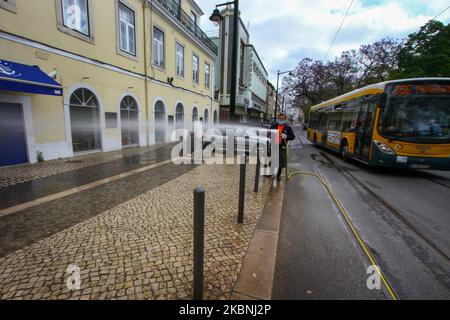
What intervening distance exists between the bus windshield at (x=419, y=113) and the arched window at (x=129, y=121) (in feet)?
36.6

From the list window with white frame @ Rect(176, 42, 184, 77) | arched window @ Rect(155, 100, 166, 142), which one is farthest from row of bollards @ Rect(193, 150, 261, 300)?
window with white frame @ Rect(176, 42, 184, 77)

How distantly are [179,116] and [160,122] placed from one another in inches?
105

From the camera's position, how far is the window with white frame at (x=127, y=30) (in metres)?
10.2

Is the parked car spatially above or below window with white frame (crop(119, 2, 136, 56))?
below

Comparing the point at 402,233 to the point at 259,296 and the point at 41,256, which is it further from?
the point at 41,256

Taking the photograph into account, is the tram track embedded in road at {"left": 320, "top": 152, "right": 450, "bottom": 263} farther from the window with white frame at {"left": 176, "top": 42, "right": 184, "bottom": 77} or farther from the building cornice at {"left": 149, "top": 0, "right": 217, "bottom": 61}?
the window with white frame at {"left": 176, "top": 42, "right": 184, "bottom": 77}

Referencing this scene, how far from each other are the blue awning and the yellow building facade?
144 mm

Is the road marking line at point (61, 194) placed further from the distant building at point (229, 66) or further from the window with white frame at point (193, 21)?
the distant building at point (229, 66)

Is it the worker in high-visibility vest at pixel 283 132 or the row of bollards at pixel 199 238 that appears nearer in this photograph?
the row of bollards at pixel 199 238

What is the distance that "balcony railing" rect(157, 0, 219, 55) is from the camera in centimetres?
1353

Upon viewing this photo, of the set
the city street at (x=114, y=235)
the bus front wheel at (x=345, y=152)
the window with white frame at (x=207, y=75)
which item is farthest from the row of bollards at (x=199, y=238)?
the window with white frame at (x=207, y=75)

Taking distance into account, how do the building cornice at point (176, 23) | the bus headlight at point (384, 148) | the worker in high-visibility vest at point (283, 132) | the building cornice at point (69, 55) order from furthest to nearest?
the building cornice at point (176, 23) < the bus headlight at point (384, 148) < the building cornice at point (69, 55) < the worker in high-visibility vest at point (283, 132)

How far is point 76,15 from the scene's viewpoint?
321 inches

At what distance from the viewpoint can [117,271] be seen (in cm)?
231
